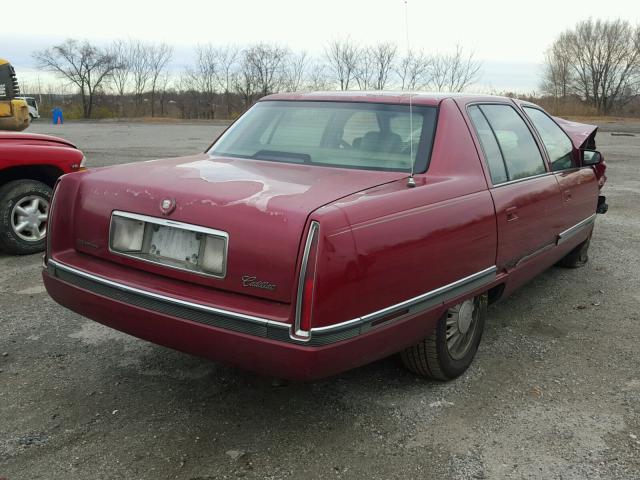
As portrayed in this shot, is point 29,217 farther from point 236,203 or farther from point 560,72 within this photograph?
point 560,72

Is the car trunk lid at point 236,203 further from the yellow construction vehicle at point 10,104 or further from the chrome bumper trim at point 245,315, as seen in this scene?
the yellow construction vehicle at point 10,104

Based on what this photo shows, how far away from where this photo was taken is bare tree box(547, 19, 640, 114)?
46.4 m

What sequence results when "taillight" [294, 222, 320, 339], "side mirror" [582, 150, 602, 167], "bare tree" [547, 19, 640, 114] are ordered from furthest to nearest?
"bare tree" [547, 19, 640, 114], "side mirror" [582, 150, 602, 167], "taillight" [294, 222, 320, 339]

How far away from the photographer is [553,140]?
468 centimetres

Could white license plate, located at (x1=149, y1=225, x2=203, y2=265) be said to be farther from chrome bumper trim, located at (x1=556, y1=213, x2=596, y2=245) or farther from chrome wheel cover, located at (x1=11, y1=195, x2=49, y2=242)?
chrome wheel cover, located at (x1=11, y1=195, x2=49, y2=242)

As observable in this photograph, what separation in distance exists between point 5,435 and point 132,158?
1306cm

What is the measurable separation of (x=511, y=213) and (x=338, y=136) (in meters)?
1.11

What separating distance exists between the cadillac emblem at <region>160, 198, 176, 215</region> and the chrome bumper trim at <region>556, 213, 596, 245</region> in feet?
9.51

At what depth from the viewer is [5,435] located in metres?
2.81

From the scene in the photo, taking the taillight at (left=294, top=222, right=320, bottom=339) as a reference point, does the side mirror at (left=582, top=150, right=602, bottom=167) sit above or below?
above

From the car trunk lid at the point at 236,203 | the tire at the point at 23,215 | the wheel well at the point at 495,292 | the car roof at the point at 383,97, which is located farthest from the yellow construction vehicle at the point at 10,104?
the wheel well at the point at 495,292

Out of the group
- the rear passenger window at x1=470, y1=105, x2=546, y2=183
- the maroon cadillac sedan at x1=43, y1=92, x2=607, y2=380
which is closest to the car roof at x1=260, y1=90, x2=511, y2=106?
the maroon cadillac sedan at x1=43, y1=92, x2=607, y2=380

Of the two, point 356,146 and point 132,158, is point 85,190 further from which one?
point 132,158

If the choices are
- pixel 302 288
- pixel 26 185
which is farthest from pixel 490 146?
pixel 26 185
